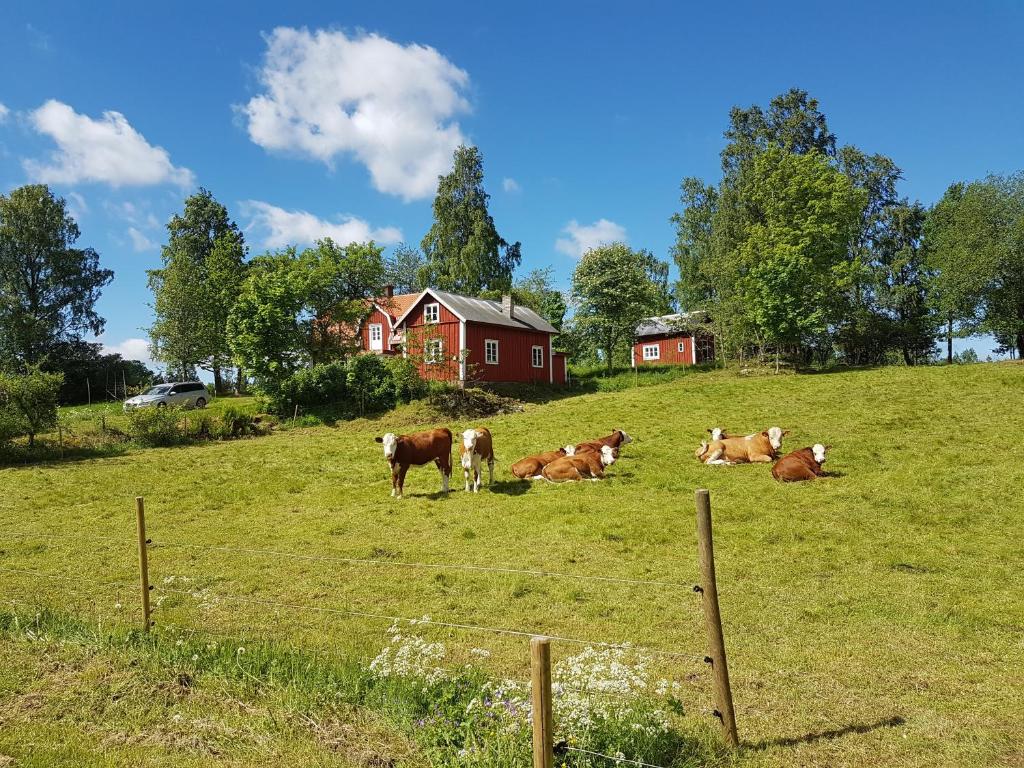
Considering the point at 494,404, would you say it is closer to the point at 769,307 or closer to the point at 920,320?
the point at 769,307

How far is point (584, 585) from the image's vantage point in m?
7.94

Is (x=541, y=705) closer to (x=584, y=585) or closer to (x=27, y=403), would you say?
(x=584, y=585)

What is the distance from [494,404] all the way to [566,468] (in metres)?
17.0

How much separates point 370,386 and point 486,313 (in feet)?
31.3

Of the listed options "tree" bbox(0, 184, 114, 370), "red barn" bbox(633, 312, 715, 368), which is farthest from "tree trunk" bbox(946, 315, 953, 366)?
"tree" bbox(0, 184, 114, 370)

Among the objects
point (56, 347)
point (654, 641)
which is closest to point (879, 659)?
point (654, 641)

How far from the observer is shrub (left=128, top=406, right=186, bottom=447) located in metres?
24.5

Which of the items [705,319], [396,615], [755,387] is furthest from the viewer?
[705,319]

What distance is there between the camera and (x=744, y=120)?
1751 inches

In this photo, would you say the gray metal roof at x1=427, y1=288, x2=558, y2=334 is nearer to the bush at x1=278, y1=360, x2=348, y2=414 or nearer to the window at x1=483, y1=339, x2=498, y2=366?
the window at x1=483, y1=339, x2=498, y2=366

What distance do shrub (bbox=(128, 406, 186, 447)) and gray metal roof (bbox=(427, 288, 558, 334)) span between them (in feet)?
49.4

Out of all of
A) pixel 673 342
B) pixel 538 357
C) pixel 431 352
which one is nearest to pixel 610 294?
pixel 538 357

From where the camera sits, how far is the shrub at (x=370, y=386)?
30.3 metres

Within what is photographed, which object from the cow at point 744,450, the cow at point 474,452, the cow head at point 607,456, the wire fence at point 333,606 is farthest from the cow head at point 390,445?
the cow at point 744,450
